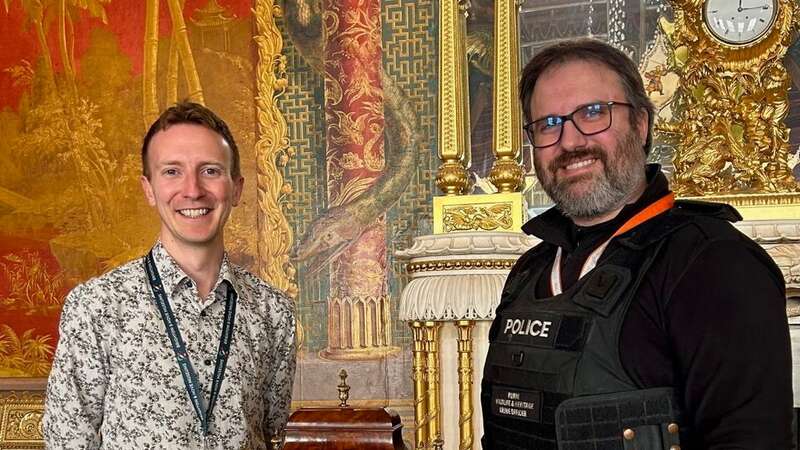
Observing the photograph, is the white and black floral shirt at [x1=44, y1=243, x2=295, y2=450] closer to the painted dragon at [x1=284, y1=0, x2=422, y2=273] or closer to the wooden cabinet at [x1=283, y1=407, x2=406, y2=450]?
the wooden cabinet at [x1=283, y1=407, x2=406, y2=450]

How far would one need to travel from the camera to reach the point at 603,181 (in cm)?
172

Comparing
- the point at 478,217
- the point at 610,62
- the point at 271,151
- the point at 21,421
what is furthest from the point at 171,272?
the point at 21,421

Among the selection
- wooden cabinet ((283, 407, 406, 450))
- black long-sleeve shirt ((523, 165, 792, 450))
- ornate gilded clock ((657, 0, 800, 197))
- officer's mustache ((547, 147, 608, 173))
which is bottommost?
wooden cabinet ((283, 407, 406, 450))

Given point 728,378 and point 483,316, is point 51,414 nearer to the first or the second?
point 728,378

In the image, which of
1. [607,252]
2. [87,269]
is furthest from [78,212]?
[607,252]

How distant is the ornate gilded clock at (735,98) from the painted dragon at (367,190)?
1.28 meters

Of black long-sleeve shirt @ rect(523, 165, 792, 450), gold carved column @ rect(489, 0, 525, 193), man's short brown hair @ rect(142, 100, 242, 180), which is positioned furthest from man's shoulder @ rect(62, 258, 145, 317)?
gold carved column @ rect(489, 0, 525, 193)

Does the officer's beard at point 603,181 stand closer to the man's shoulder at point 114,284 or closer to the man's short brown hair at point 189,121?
the man's short brown hair at point 189,121

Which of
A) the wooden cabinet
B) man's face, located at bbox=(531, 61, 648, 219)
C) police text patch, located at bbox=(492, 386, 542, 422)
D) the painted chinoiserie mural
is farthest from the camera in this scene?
the painted chinoiserie mural

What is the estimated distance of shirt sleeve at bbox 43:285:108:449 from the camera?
5.96ft

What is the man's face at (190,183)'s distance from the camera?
1.88 metres

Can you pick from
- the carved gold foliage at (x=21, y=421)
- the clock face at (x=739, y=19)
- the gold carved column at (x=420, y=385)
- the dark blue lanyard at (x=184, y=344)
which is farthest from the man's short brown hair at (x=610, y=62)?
the carved gold foliage at (x=21, y=421)

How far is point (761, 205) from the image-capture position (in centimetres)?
385

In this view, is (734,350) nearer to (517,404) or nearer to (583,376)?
(583,376)
